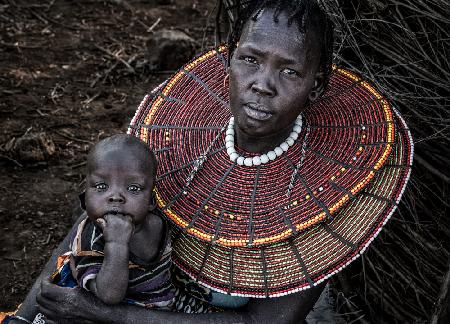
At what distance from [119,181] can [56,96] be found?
2993mm

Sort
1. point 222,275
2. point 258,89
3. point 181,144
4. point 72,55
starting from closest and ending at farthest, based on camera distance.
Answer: point 258,89 → point 222,275 → point 181,144 → point 72,55

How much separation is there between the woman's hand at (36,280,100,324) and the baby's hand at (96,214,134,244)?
0.23 meters

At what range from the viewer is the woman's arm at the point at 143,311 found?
1935 mm

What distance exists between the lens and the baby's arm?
1812 millimetres

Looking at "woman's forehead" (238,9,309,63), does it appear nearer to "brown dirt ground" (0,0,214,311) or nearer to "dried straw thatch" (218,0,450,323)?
"dried straw thatch" (218,0,450,323)

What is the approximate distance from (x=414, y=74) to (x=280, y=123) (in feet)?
2.39

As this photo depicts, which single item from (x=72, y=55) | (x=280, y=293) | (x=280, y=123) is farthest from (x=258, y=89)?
(x=72, y=55)

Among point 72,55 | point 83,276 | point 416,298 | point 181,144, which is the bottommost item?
point 72,55

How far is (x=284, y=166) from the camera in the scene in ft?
6.64

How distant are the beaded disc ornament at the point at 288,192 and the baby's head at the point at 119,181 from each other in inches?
6.1

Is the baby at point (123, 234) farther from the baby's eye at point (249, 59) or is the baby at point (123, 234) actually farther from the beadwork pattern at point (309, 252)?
the baby's eye at point (249, 59)

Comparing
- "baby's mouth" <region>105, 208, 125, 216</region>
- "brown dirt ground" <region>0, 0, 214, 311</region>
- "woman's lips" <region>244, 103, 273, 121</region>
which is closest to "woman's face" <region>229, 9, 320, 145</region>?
"woman's lips" <region>244, 103, 273, 121</region>

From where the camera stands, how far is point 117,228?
1835 millimetres

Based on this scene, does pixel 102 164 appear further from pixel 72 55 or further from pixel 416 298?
pixel 72 55
